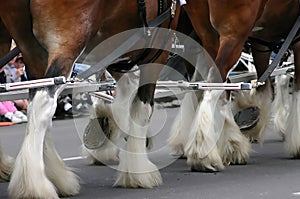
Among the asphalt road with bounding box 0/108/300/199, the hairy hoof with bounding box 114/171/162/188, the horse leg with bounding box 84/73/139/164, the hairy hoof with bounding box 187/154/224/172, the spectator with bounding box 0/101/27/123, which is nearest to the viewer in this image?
the asphalt road with bounding box 0/108/300/199

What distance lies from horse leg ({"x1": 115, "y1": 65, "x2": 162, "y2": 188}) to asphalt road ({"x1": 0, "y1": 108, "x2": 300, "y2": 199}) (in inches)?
3.8

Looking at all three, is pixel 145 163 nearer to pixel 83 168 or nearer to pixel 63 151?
pixel 83 168

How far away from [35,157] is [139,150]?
1397mm

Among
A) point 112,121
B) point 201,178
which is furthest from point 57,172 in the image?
point 112,121

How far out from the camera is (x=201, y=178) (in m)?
7.55

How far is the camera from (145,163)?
7.07 metres

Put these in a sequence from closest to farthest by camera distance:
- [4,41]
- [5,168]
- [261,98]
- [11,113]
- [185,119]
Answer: [5,168] < [4,41] < [185,119] < [261,98] < [11,113]

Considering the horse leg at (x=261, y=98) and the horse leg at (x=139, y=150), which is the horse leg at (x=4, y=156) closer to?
the horse leg at (x=139, y=150)

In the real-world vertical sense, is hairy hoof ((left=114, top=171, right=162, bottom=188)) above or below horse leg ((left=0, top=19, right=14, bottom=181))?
below

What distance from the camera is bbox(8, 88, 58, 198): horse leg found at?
19.1ft

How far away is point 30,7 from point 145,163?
1808 millimetres

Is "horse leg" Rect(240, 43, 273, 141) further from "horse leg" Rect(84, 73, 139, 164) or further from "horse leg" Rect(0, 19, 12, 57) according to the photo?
"horse leg" Rect(0, 19, 12, 57)

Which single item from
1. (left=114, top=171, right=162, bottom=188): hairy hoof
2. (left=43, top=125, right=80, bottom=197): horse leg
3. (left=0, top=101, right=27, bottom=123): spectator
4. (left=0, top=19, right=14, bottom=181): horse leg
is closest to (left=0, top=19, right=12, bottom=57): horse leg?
(left=0, top=19, right=14, bottom=181): horse leg

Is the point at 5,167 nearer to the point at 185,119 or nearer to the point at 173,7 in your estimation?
the point at 173,7
